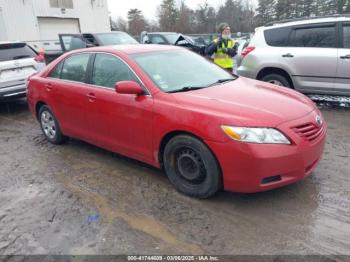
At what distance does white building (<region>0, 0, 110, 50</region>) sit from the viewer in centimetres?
1760

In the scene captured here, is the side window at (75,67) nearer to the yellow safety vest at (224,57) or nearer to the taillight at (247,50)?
the yellow safety vest at (224,57)

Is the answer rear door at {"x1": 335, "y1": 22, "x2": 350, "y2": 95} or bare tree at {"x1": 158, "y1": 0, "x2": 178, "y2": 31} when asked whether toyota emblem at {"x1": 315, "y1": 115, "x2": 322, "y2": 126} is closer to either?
rear door at {"x1": 335, "y1": 22, "x2": 350, "y2": 95}

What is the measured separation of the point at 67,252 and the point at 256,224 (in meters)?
1.68

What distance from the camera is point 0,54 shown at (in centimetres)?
793

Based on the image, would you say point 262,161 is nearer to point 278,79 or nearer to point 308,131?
point 308,131

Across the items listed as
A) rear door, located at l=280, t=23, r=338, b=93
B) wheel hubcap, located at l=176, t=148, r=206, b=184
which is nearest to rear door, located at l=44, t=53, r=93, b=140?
wheel hubcap, located at l=176, t=148, r=206, b=184

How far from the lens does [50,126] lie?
18.7ft

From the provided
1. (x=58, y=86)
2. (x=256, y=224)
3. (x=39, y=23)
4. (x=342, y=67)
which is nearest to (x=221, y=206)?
(x=256, y=224)

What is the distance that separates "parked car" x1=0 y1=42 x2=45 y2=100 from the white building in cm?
1067

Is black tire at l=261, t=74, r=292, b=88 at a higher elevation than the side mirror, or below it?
below

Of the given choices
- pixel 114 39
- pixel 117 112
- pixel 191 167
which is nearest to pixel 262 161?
pixel 191 167

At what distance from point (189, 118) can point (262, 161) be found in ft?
2.68

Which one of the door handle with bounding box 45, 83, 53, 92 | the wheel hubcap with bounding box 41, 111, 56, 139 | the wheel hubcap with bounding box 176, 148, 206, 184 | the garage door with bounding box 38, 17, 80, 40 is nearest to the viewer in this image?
the wheel hubcap with bounding box 176, 148, 206, 184

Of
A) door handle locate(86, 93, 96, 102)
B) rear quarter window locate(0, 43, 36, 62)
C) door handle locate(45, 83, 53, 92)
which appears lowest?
door handle locate(86, 93, 96, 102)
